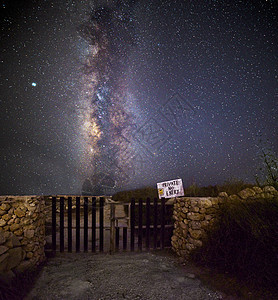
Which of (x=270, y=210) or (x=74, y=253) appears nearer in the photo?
(x=270, y=210)

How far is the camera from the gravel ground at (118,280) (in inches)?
136

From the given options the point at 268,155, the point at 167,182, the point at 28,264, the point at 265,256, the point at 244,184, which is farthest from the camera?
the point at 244,184

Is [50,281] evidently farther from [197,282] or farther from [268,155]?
[268,155]

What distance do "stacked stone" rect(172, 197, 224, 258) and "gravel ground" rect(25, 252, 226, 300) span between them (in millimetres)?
489

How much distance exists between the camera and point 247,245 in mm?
3945

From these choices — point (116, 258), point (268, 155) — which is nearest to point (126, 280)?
point (116, 258)

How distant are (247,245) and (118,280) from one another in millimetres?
2715

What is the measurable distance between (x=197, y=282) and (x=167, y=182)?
2.68 meters

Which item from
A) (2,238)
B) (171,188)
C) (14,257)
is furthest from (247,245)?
(2,238)

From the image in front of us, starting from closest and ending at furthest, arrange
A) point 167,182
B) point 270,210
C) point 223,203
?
1. point 270,210
2. point 223,203
3. point 167,182

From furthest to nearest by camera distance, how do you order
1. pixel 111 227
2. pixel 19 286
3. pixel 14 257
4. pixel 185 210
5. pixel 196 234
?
pixel 111 227 → pixel 185 210 → pixel 196 234 → pixel 14 257 → pixel 19 286

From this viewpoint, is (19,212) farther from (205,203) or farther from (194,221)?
(205,203)

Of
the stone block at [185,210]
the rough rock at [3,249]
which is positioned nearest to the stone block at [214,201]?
the stone block at [185,210]

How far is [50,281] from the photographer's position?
3.94m
